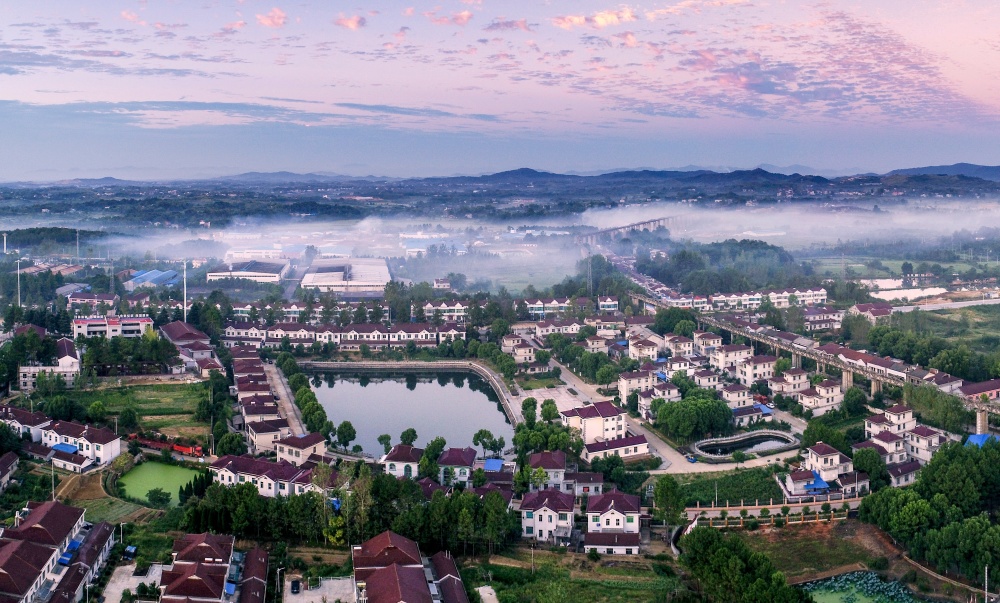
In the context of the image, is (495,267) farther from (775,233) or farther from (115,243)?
(775,233)

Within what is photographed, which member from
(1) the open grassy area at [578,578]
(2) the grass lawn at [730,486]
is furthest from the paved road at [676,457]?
(1) the open grassy area at [578,578]

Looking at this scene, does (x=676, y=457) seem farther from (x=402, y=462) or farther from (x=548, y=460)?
(x=402, y=462)

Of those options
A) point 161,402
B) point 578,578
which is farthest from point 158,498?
point 578,578

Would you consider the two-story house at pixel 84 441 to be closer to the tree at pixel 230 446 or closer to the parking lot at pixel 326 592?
the tree at pixel 230 446

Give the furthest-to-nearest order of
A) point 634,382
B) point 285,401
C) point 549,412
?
point 634,382, point 285,401, point 549,412

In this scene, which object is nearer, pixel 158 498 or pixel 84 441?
pixel 158 498

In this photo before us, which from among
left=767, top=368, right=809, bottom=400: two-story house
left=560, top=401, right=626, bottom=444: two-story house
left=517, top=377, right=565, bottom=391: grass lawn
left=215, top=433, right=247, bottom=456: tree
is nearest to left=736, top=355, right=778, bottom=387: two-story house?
left=767, top=368, right=809, bottom=400: two-story house
